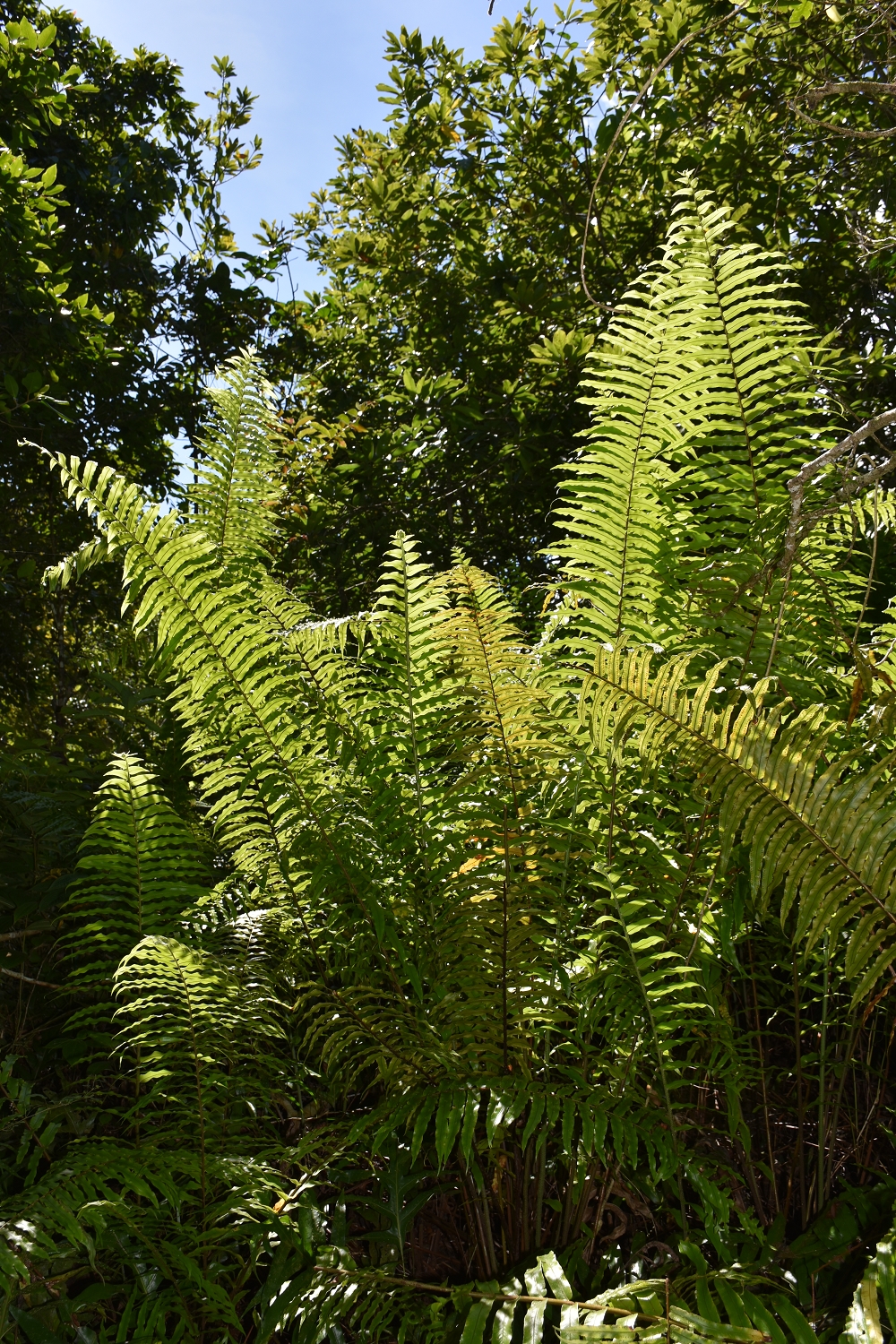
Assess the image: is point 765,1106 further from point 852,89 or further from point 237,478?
point 237,478

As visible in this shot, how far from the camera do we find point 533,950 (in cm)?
154

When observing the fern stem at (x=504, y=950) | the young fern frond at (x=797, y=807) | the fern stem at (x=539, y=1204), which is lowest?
the fern stem at (x=539, y=1204)

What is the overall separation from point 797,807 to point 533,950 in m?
0.50

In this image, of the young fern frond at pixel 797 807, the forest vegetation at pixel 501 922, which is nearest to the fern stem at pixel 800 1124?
the forest vegetation at pixel 501 922

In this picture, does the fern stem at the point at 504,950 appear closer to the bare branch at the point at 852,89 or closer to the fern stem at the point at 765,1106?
the fern stem at the point at 765,1106

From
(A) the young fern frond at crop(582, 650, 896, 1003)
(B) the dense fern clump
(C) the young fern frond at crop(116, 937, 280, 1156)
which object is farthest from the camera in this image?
(C) the young fern frond at crop(116, 937, 280, 1156)

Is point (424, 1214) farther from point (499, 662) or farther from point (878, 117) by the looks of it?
point (878, 117)

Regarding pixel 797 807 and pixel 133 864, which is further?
pixel 133 864

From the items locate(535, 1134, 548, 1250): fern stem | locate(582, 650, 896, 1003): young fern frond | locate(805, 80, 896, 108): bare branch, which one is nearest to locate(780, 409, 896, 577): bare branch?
locate(582, 650, 896, 1003): young fern frond

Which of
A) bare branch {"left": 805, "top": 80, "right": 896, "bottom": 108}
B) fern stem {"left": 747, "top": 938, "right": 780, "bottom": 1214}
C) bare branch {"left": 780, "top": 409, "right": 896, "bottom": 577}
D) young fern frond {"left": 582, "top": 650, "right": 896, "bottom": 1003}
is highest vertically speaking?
bare branch {"left": 805, "top": 80, "right": 896, "bottom": 108}

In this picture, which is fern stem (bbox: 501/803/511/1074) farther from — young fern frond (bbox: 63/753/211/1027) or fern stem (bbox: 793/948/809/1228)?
young fern frond (bbox: 63/753/211/1027)

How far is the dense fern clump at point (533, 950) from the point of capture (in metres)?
1.33

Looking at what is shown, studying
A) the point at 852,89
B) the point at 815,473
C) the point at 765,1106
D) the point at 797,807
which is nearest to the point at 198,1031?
the point at 765,1106

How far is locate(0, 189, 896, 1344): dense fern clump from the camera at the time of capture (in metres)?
1.33
